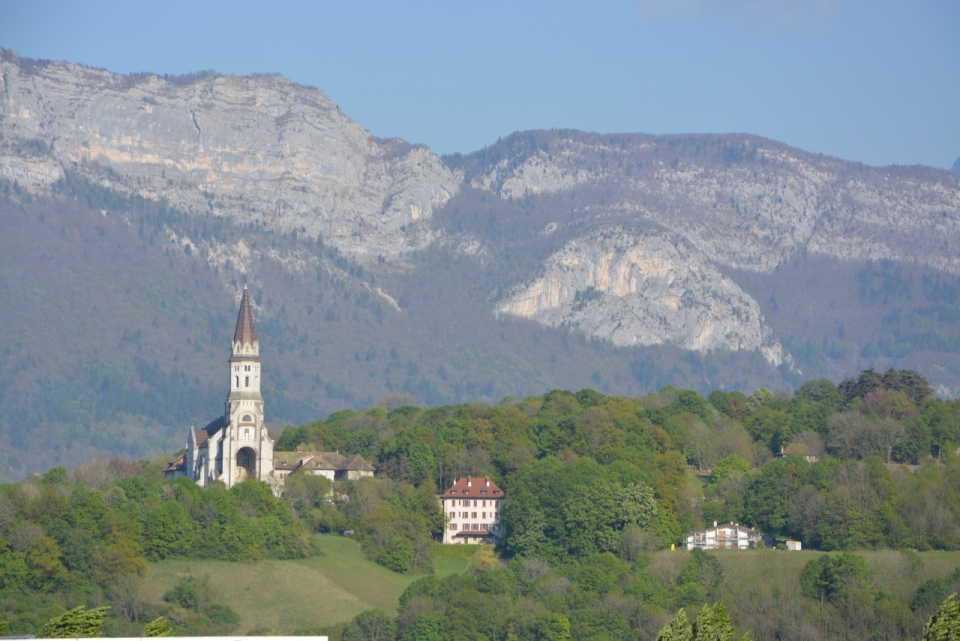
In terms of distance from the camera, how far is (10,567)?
12656 centimetres

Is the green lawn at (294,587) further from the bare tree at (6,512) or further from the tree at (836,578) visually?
the tree at (836,578)

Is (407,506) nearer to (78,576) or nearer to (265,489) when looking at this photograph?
Result: (265,489)

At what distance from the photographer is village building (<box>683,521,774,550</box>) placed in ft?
463

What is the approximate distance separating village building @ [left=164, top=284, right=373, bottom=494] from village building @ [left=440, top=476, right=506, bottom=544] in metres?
9.47

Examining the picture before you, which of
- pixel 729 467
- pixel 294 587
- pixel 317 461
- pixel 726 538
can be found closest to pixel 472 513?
pixel 317 461

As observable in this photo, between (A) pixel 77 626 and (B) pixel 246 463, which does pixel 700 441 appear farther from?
(A) pixel 77 626

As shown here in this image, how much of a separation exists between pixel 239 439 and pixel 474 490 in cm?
1808

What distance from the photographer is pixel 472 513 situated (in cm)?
15075

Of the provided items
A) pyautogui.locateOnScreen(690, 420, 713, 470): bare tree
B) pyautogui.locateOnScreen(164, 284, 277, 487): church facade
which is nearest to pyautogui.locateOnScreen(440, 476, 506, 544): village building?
pyautogui.locateOnScreen(164, 284, 277, 487): church facade

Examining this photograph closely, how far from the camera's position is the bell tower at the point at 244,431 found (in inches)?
6029

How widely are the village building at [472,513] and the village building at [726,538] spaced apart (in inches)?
587

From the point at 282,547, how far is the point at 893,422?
51509 millimetres

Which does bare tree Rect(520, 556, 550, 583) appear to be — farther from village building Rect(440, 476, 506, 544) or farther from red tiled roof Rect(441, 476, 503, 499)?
red tiled roof Rect(441, 476, 503, 499)

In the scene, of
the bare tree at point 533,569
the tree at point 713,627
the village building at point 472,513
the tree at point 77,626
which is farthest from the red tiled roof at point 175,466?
the tree at point 77,626
